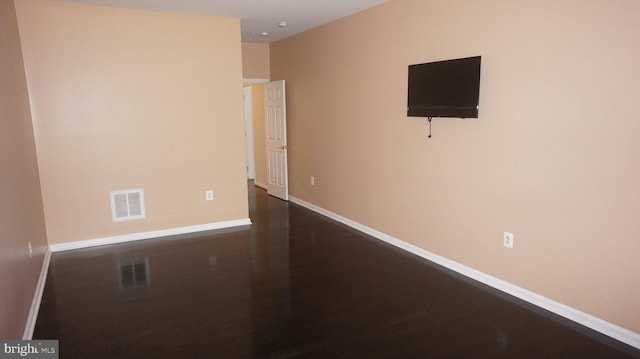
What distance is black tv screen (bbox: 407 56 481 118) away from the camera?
334 cm

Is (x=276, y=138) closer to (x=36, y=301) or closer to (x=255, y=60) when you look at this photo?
(x=255, y=60)

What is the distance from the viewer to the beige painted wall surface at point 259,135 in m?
7.46

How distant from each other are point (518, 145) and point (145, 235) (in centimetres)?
411

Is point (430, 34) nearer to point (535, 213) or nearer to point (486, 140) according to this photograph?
point (486, 140)

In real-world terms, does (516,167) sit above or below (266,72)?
below

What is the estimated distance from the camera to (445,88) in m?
3.56

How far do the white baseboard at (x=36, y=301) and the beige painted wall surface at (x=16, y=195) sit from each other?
6 cm

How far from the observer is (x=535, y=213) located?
3033 millimetres

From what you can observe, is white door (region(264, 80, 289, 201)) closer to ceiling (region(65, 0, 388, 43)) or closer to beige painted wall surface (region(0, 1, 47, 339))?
ceiling (region(65, 0, 388, 43))

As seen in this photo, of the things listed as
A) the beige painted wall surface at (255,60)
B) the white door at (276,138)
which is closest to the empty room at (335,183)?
the white door at (276,138)

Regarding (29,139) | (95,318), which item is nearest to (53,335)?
(95,318)

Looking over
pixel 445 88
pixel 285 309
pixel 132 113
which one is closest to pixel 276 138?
pixel 132 113

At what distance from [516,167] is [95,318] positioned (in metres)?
3.33

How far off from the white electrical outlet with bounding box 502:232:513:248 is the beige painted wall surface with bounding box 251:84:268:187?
484 centimetres
